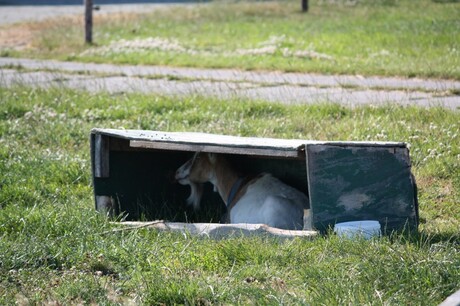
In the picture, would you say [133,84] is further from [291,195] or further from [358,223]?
[358,223]

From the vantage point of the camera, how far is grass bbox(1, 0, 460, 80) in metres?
15.1

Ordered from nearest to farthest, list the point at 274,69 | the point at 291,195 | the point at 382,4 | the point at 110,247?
the point at 110,247
the point at 291,195
the point at 274,69
the point at 382,4

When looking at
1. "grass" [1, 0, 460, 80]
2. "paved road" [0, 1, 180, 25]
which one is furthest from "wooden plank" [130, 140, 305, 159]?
"paved road" [0, 1, 180, 25]

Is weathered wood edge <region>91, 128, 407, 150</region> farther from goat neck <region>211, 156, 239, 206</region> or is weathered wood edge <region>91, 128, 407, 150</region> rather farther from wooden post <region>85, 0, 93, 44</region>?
wooden post <region>85, 0, 93, 44</region>

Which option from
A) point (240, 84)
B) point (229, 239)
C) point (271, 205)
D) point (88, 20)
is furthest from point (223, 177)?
point (88, 20)

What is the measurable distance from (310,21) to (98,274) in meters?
17.6

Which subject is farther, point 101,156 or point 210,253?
point 101,156

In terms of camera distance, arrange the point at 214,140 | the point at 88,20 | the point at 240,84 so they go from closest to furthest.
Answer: the point at 214,140, the point at 240,84, the point at 88,20

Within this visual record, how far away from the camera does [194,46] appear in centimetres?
1842

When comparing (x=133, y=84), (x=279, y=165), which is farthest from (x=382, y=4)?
(x=279, y=165)

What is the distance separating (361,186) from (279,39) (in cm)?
1220

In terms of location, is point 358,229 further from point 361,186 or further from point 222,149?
point 222,149

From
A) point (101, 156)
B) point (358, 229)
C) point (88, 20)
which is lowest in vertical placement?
point (358, 229)

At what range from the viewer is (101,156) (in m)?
7.22
